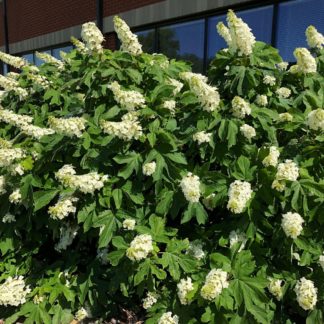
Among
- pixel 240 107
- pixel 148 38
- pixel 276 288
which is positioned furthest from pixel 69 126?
pixel 148 38

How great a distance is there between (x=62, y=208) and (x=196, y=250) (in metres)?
0.83

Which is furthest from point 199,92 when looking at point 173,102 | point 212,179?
point 212,179

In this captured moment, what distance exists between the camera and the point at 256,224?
242cm

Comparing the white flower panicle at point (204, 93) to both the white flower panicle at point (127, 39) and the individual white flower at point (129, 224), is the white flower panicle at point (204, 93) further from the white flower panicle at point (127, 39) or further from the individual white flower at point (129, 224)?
the individual white flower at point (129, 224)

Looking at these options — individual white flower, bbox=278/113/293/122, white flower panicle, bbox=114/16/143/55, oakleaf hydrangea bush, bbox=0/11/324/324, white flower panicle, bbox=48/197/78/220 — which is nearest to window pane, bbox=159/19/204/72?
oakleaf hydrangea bush, bbox=0/11/324/324

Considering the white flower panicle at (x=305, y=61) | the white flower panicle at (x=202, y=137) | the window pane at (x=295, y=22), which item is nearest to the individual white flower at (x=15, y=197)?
the white flower panicle at (x=202, y=137)

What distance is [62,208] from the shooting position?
8.20ft

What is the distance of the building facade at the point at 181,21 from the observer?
6.00 metres

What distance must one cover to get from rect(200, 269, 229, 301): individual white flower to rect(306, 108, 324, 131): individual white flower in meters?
0.96

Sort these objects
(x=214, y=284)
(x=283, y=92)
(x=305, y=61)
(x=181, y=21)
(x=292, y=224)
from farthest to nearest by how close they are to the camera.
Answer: (x=181, y=21) → (x=283, y=92) → (x=305, y=61) → (x=292, y=224) → (x=214, y=284)

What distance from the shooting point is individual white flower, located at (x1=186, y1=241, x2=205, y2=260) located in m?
2.57

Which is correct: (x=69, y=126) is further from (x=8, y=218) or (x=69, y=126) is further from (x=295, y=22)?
(x=295, y=22)

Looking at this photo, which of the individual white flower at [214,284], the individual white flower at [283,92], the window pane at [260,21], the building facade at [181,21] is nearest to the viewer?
the individual white flower at [214,284]

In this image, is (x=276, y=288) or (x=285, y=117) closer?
(x=276, y=288)
